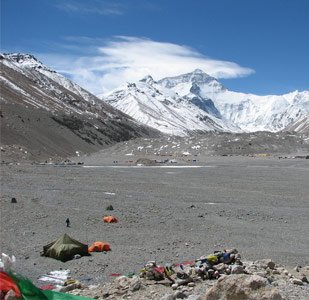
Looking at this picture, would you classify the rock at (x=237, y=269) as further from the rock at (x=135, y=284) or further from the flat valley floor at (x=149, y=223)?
the flat valley floor at (x=149, y=223)

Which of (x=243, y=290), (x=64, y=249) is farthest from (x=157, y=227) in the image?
(x=243, y=290)

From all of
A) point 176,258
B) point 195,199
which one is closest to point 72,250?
point 176,258

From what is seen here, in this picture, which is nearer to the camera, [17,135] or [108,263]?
[108,263]

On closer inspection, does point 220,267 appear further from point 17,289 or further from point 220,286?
point 17,289

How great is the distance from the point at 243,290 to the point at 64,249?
9.15 metres

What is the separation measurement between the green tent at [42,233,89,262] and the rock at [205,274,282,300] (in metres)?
8.49

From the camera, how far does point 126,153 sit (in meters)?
107

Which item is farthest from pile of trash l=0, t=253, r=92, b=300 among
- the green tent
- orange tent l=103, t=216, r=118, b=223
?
orange tent l=103, t=216, r=118, b=223

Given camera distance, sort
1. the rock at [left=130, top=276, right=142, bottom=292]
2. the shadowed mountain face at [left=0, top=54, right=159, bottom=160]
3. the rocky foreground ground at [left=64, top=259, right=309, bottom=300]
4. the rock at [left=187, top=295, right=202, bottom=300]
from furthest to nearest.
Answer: the shadowed mountain face at [left=0, top=54, right=159, bottom=160] → the rock at [left=130, top=276, right=142, bottom=292] → the rock at [left=187, top=295, right=202, bottom=300] → the rocky foreground ground at [left=64, top=259, right=309, bottom=300]

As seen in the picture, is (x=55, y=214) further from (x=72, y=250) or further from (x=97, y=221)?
(x=72, y=250)

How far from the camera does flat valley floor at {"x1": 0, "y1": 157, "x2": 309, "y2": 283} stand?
16656 mm

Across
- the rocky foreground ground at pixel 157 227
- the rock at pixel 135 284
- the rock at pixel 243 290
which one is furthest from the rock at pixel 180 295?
the rock at pixel 243 290

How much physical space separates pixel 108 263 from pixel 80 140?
4116 inches

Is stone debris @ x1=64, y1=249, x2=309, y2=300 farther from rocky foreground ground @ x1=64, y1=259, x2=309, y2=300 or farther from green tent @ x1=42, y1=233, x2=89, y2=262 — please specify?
green tent @ x1=42, y1=233, x2=89, y2=262
